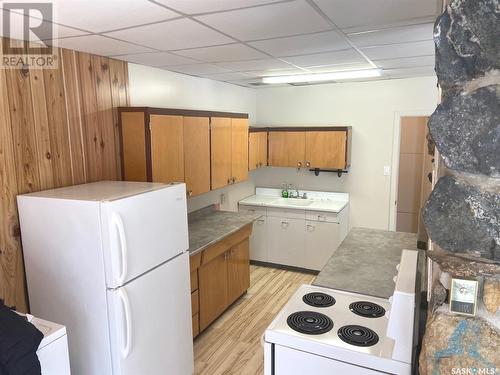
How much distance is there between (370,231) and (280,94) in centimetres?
243

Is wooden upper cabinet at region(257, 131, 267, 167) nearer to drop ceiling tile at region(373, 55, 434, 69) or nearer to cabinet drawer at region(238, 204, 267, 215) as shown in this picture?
cabinet drawer at region(238, 204, 267, 215)

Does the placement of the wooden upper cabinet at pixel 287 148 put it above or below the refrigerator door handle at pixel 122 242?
above

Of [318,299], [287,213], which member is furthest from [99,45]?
[287,213]

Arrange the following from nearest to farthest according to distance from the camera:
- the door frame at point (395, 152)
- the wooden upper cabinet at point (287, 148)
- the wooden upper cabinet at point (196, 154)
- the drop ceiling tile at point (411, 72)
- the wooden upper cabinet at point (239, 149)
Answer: the wooden upper cabinet at point (196, 154)
the drop ceiling tile at point (411, 72)
the wooden upper cabinet at point (239, 149)
the door frame at point (395, 152)
the wooden upper cabinet at point (287, 148)

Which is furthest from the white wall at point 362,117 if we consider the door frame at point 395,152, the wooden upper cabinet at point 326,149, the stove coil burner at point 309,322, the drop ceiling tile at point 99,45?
the stove coil burner at point 309,322

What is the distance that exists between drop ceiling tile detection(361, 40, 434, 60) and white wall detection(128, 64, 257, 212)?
1.76 metres

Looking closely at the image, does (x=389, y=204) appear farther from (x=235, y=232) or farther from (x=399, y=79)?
(x=235, y=232)

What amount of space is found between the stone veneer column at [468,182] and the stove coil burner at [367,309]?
72 cm

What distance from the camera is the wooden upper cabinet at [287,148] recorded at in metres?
4.54

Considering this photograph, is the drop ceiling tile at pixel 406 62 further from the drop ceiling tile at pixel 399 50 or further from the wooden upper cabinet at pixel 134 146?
the wooden upper cabinet at pixel 134 146

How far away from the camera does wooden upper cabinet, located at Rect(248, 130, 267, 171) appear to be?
4.41 meters

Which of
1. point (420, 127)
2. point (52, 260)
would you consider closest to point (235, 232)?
point (52, 260)

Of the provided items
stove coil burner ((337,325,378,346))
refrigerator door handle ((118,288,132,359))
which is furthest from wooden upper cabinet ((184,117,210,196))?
stove coil burner ((337,325,378,346))

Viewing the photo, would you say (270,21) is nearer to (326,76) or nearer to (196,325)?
(326,76)
